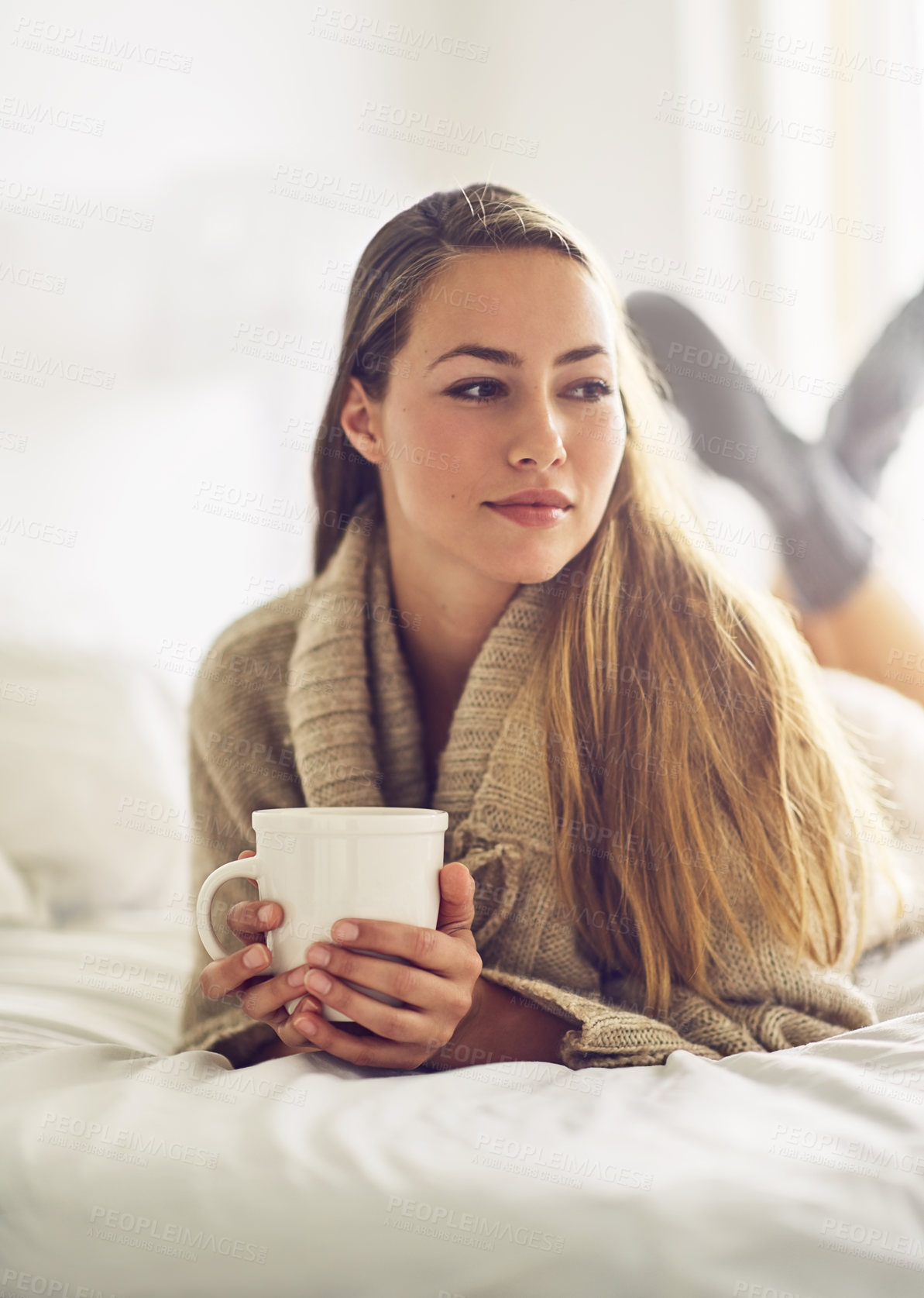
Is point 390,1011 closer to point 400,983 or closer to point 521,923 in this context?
point 400,983

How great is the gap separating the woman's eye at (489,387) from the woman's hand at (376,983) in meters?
0.33

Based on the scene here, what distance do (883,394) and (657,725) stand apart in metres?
0.55

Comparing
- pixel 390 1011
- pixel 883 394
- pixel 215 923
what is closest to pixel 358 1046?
pixel 390 1011

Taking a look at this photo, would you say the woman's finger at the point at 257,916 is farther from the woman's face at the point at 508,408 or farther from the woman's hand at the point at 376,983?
the woman's face at the point at 508,408

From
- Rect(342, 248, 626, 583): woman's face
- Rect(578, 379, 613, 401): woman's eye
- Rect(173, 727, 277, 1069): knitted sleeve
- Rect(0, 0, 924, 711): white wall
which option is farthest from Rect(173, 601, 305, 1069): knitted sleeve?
Rect(578, 379, 613, 401): woman's eye

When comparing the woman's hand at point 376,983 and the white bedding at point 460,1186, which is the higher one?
the woman's hand at point 376,983

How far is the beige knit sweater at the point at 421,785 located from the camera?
0.59 metres

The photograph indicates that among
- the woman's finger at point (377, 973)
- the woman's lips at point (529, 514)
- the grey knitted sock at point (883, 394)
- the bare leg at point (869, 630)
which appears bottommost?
the woman's finger at point (377, 973)

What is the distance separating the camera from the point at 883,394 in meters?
1.01

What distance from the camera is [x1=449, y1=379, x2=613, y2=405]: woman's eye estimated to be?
652 millimetres

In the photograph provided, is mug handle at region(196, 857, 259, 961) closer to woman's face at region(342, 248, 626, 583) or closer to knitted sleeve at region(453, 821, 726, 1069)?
knitted sleeve at region(453, 821, 726, 1069)

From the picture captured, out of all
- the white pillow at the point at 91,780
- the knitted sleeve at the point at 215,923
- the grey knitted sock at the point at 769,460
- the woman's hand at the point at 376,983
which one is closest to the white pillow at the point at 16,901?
the white pillow at the point at 91,780

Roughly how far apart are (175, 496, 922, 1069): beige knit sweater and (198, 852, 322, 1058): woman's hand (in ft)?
0.43

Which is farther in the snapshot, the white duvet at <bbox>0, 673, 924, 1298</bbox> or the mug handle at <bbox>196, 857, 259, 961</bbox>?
the mug handle at <bbox>196, 857, 259, 961</bbox>
